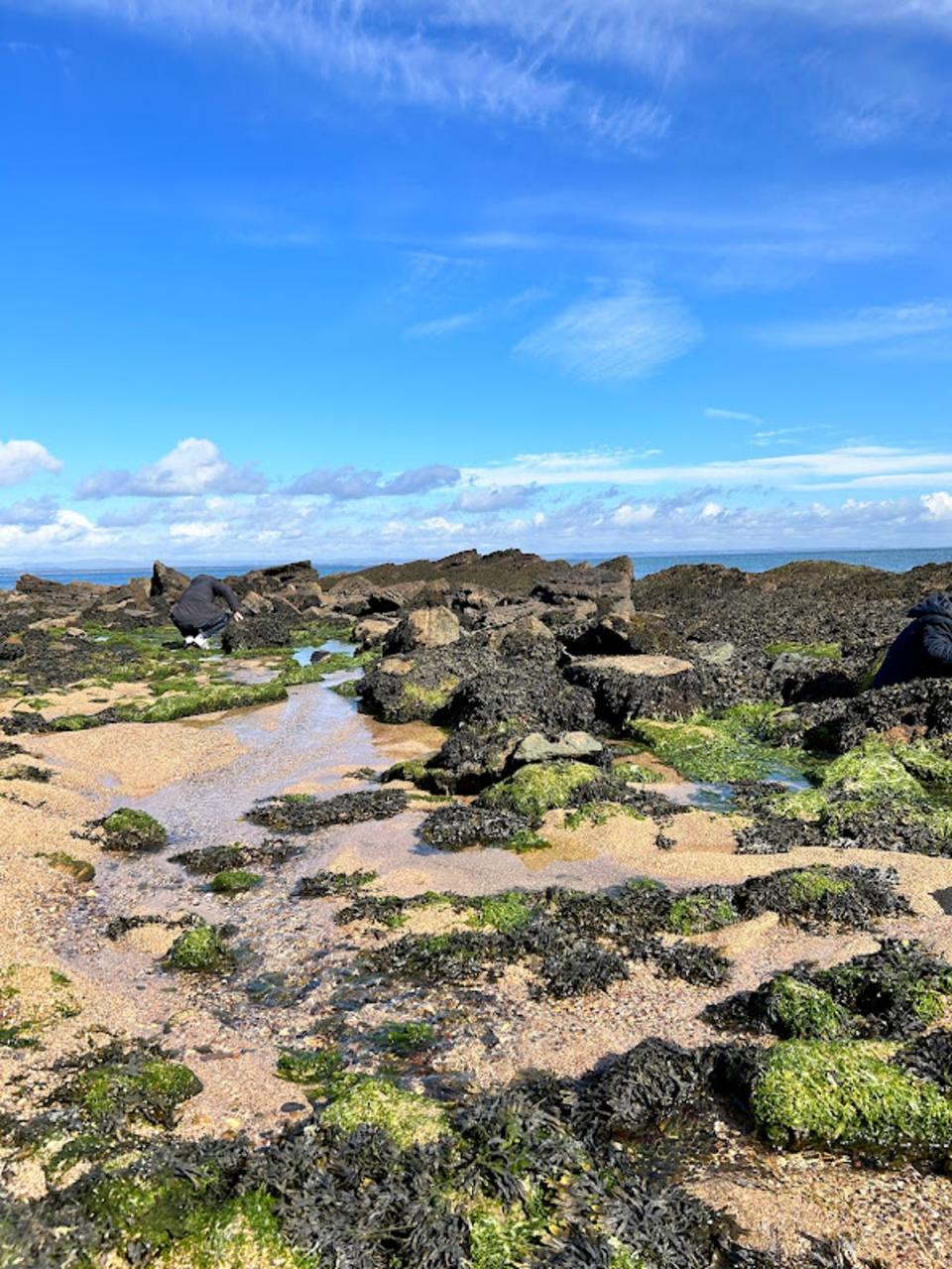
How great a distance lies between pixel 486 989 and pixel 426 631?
589 inches

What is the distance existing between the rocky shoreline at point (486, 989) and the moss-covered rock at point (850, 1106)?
0.01 meters

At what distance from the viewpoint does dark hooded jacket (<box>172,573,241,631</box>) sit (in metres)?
25.2

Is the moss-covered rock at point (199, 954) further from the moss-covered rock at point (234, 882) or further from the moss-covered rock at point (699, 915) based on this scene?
the moss-covered rock at point (699, 915)

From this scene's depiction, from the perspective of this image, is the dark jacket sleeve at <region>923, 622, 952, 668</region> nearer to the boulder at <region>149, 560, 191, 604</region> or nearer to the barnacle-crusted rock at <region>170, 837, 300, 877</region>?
the barnacle-crusted rock at <region>170, 837, 300, 877</region>

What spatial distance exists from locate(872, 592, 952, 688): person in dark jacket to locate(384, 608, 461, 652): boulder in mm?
9750

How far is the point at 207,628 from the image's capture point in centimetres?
2577

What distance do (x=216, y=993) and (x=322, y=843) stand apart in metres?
3.03

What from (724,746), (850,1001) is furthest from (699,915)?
(724,746)

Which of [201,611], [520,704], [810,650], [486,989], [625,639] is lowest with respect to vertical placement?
[486,989]

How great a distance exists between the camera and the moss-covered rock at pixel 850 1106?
4.11 m

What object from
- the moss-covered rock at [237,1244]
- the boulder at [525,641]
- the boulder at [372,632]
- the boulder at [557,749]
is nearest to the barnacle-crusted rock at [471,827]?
the boulder at [557,749]

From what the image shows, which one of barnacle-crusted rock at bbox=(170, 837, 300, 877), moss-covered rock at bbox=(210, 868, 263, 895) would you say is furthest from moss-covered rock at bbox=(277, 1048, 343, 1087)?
barnacle-crusted rock at bbox=(170, 837, 300, 877)

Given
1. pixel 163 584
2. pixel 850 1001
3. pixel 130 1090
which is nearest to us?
pixel 130 1090

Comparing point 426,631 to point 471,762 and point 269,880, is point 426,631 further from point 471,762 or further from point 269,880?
point 269,880
